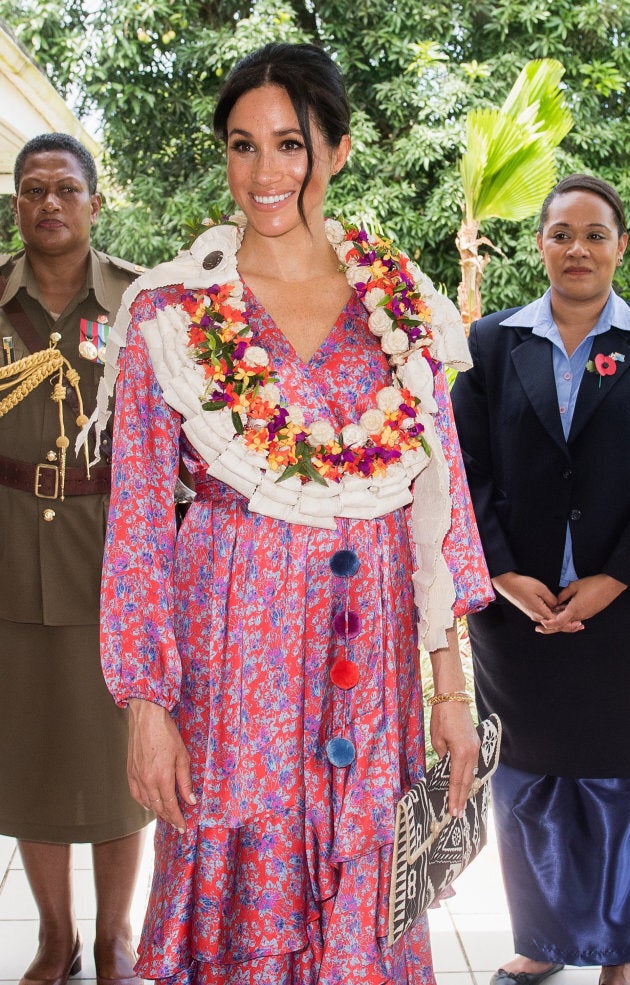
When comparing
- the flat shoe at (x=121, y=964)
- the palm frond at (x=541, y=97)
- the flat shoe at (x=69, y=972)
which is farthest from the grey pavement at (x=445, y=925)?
the palm frond at (x=541, y=97)

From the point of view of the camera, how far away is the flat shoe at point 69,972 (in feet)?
8.90

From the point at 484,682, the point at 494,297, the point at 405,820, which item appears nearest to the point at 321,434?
the point at 405,820

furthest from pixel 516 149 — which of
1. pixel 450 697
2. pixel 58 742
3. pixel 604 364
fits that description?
pixel 450 697

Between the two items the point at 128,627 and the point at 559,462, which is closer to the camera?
the point at 128,627

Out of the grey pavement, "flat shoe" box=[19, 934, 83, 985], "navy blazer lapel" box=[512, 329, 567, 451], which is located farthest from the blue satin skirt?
"flat shoe" box=[19, 934, 83, 985]

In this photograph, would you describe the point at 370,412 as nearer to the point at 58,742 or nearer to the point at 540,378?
the point at 540,378

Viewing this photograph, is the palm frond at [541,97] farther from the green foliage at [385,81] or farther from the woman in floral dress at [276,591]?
the woman in floral dress at [276,591]

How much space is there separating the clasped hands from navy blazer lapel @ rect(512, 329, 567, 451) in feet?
1.06

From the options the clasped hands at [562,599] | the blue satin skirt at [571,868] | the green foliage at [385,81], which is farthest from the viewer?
the green foliage at [385,81]

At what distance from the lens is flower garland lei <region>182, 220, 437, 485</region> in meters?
1.84

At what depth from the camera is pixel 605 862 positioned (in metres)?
2.80

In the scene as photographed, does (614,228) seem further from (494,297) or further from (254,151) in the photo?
(494,297)

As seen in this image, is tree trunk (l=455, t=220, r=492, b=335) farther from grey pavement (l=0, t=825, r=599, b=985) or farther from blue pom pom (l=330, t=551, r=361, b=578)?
blue pom pom (l=330, t=551, r=361, b=578)

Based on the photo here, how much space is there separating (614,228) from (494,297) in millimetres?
5665
